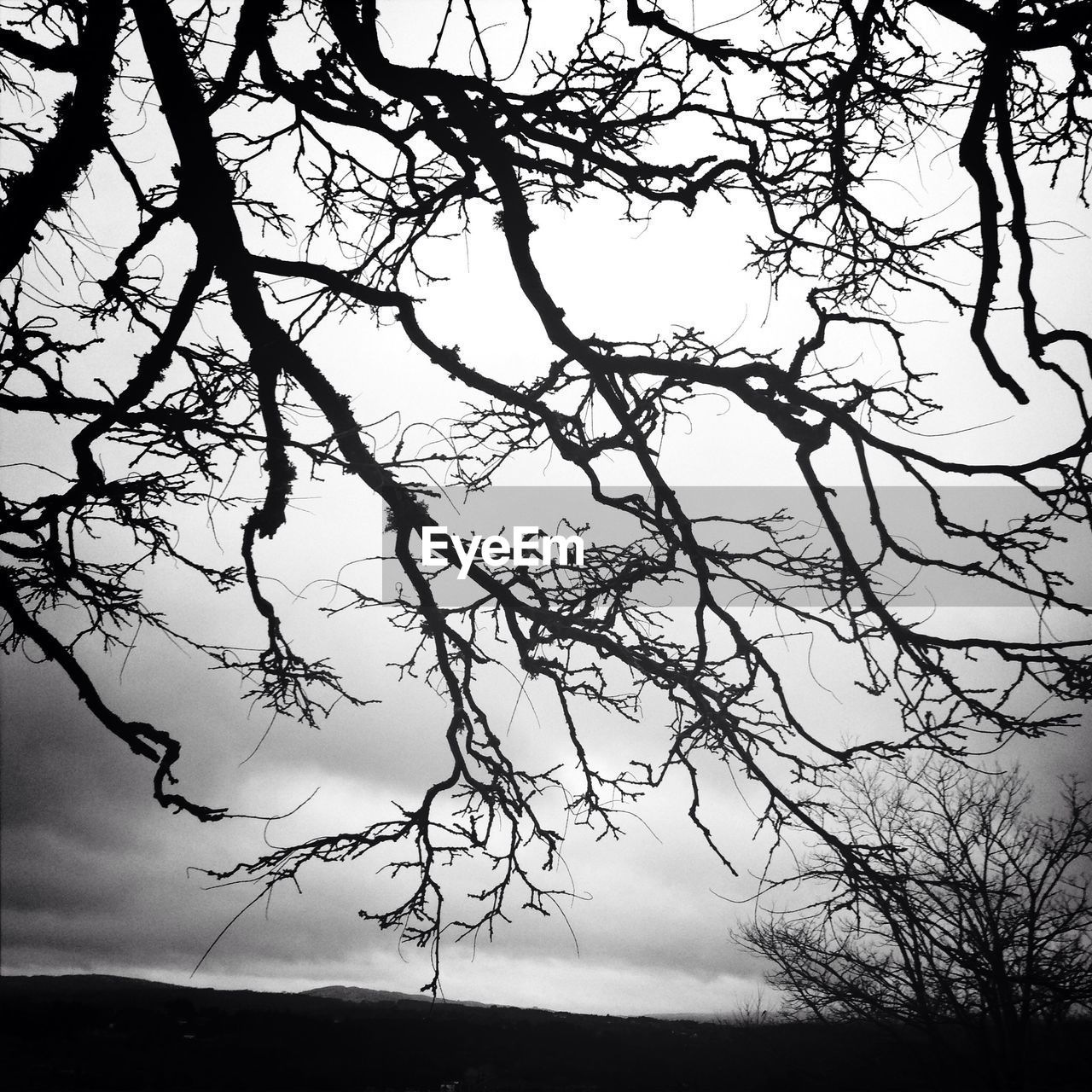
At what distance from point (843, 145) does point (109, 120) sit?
133 inches

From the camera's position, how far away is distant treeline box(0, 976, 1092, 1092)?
23.5 m

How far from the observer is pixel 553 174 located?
3217 millimetres

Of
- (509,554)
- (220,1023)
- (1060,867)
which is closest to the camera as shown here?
(509,554)

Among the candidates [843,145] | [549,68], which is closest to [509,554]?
[549,68]

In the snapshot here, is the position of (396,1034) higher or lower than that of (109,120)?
lower

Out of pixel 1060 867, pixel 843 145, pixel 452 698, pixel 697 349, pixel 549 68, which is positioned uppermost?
pixel 549 68

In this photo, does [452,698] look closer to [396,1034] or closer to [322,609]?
[322,609]

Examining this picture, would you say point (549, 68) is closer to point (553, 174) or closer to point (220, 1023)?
point (553, 174)

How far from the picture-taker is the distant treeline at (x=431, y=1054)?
926 inches

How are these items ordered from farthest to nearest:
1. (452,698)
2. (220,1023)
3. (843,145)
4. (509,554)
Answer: (220,1023), (452,698), (509,554), (843,145)

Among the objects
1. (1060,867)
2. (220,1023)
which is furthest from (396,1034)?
(1060,867)

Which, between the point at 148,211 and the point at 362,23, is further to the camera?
the point at 148,211

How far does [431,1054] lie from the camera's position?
28.9 m

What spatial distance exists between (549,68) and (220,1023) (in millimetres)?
38004
